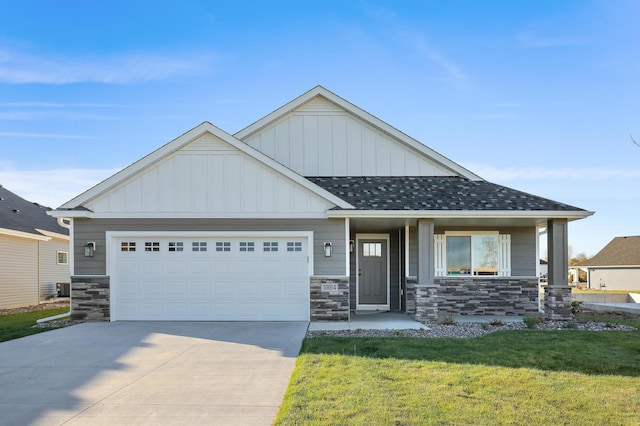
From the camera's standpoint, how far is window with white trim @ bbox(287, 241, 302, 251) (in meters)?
11.7

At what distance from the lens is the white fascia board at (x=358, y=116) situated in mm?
14086

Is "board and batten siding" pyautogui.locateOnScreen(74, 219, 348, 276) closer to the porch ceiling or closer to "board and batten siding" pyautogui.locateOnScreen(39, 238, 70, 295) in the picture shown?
the porch ceiling

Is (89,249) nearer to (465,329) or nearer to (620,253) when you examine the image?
(465,329)

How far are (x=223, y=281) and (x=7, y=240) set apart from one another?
11288 millimetres

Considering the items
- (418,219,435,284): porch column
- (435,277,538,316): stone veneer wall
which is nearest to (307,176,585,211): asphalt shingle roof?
(418,219,435,284): porch column

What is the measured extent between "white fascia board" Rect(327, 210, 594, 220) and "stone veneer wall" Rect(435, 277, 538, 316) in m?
2.57

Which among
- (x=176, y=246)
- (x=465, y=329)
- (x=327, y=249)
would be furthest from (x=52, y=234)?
(x=465, y=329)

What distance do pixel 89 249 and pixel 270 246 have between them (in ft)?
15.0

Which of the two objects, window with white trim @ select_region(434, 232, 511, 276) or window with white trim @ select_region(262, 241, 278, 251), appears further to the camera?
window with white trim @ select_region(434, 232, 511, 276)

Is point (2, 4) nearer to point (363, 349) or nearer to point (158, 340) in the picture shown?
point (158, 340)

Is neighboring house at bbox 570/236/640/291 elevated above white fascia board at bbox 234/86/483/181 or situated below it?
below

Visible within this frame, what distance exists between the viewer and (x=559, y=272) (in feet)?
38.7

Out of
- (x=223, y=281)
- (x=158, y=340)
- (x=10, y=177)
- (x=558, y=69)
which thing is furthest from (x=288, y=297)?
(x=10, y=177)

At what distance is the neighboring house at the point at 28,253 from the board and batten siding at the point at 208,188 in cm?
867
